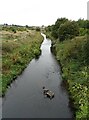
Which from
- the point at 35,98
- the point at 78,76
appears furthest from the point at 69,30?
the point at 35,98

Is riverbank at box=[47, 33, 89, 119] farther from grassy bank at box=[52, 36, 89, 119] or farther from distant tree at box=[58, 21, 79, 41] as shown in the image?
distant tree at box=[58, 21, 79, 41]

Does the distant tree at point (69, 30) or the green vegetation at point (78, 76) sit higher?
the distant tree at point (69, 30)

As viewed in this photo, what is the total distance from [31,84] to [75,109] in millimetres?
8646

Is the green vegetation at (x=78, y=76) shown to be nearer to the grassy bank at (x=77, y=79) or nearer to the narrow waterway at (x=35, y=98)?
the grassy bank at (x=77, y=79)

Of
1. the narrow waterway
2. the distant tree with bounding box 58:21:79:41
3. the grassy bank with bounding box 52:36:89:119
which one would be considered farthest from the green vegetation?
the distant tree with bounding box 58:21:79:41

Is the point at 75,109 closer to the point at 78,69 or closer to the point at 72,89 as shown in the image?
the point at 72,89

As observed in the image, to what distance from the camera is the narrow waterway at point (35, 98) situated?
2004 centimetres

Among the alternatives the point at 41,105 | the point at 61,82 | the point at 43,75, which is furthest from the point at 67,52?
the point at 41,105

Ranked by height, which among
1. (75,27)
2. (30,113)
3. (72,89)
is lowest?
(30,113)

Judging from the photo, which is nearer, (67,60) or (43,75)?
(43,75)

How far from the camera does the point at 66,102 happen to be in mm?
22500

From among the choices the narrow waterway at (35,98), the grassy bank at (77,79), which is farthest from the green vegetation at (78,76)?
the narrow waterway at (35,98)

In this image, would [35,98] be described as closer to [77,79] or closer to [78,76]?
[77,79]

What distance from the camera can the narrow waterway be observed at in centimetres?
2004
